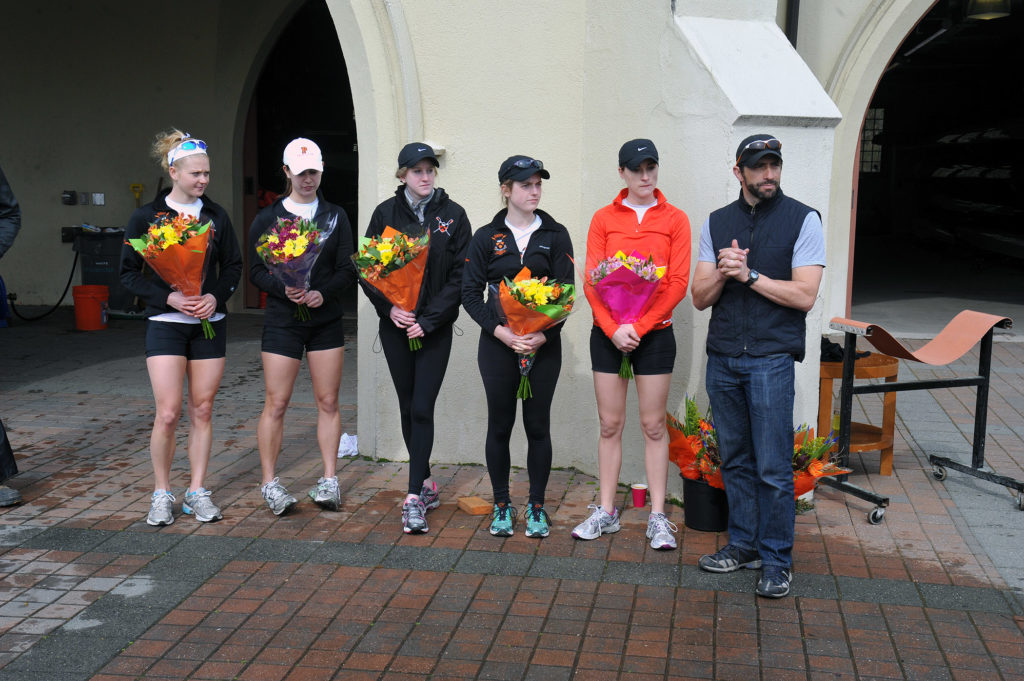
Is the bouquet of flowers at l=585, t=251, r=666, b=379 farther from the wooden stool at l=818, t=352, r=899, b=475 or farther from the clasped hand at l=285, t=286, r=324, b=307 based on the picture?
the wooden stool at l=818, t=352, r=899, b=475

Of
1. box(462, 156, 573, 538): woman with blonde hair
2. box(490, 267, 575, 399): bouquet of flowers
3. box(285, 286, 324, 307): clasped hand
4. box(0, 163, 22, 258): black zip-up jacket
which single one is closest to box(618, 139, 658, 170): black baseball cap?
box(462, 156, 573, 538): woman with blonde hair

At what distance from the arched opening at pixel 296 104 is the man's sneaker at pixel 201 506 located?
821cm

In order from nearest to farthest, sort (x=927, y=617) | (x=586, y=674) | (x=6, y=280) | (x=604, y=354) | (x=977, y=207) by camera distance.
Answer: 1. (x=586, y=674)
2. (x=927, y=617)
3. (x=604, y=354)
4. (x=6, y=280)
5. (x=977, y=207)

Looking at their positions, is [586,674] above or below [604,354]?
below

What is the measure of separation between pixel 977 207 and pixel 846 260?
554 inches

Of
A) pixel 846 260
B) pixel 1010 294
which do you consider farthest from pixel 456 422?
pixel 1010 294

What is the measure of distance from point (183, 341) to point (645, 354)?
2415 millimetres

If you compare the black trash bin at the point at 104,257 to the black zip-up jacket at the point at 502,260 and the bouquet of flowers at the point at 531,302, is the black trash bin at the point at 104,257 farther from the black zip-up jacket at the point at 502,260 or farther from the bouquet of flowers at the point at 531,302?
the bouquet of flowers at the point at 531,302

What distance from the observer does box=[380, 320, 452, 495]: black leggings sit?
583 cm

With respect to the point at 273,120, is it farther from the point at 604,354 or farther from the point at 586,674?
the point at 586,674

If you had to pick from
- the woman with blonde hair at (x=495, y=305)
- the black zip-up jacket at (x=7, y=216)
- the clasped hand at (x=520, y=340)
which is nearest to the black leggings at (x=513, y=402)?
the woman with blonde hair at (x=495, y=305)

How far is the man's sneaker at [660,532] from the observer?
547 cm

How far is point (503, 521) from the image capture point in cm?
571

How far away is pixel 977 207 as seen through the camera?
23.0m
